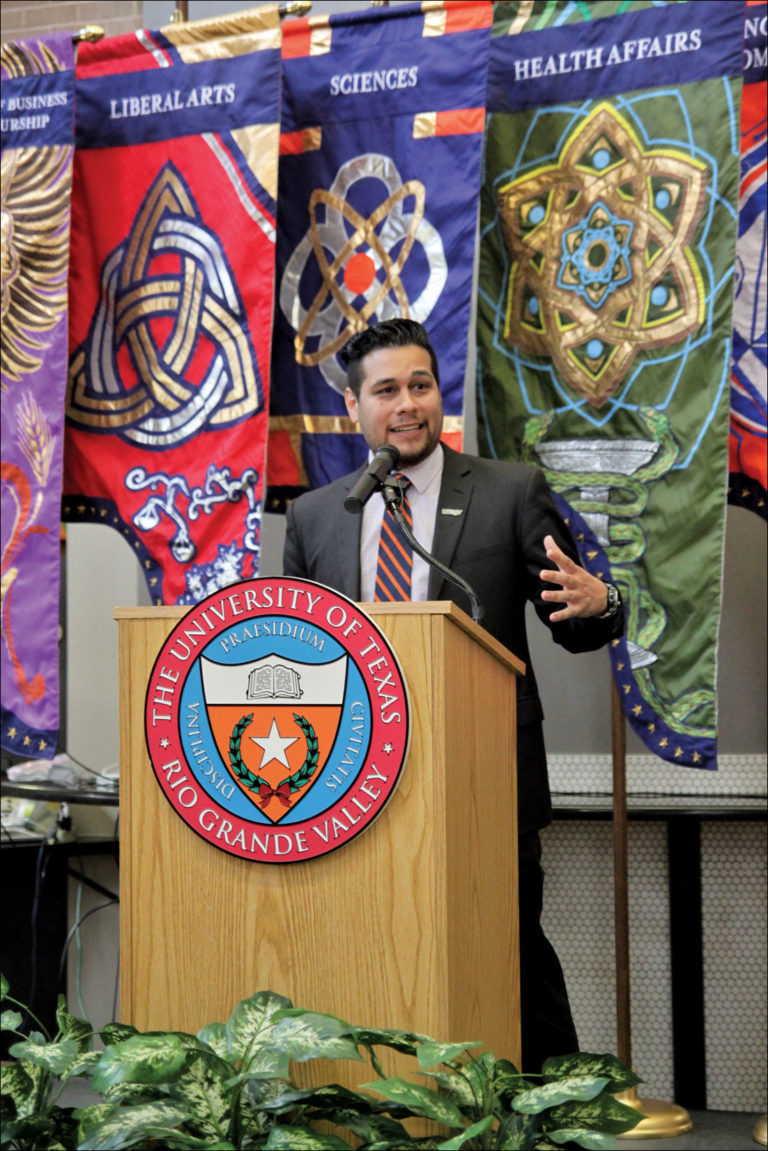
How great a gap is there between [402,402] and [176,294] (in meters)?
1.15

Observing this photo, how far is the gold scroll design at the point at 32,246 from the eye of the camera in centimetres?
326

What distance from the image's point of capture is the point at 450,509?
220cm

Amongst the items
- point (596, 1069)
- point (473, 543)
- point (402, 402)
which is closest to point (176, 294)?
point (402, 402)

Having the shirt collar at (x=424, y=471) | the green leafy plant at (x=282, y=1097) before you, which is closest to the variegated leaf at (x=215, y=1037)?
the green leafy plant at (x=282, y=1097)

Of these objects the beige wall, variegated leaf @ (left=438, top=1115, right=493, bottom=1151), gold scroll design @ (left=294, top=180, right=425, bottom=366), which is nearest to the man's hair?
gold scroll design @ (left=294, top=180, right=425, bottom=366)

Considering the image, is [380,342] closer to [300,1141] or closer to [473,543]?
[473,543]

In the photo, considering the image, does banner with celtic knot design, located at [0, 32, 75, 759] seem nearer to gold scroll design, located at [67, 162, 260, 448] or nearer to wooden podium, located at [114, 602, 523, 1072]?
gold scroll design, located at [67, 162, 260, 448]

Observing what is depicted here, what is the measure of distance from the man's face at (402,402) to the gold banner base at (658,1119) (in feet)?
5.47

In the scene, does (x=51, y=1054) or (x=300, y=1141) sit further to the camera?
(x=51, y=1054)

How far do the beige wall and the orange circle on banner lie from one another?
1.64 metres

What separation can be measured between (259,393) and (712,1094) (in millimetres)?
2114

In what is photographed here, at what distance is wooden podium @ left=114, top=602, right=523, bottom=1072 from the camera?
4.40 feet

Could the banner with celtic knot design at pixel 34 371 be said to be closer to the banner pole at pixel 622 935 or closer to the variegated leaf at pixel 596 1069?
the banner pole at pixel 622 935

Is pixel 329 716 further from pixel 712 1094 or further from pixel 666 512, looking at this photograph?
pixel 712 1094
